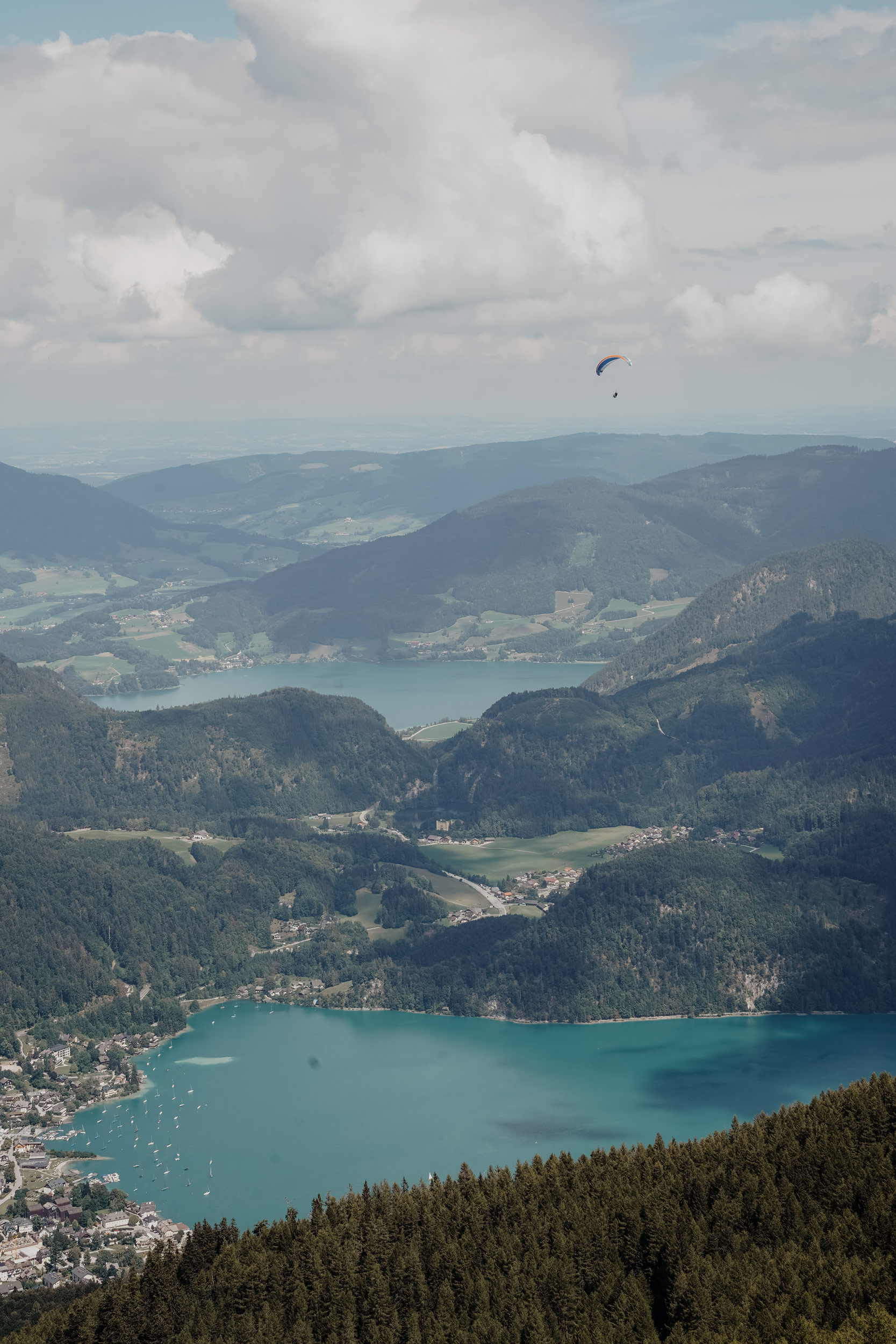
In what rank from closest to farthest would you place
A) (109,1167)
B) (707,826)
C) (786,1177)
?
(786,1177)
(109,1167)
(707,826)

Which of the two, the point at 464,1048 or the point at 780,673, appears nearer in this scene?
the point at 464,1048

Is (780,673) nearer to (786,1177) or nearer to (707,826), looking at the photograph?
(707,826)

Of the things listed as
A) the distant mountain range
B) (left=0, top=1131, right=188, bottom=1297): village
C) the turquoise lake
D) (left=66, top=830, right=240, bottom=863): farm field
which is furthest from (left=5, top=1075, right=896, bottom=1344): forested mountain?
the distant mountain range

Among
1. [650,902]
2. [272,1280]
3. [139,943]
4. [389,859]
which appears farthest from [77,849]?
[272,1280]

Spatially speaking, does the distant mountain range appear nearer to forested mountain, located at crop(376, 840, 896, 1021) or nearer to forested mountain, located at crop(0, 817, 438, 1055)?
forested mountain, located at crop(376, 840, 896, 1021)

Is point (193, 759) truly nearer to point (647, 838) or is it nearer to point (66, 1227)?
point (647, 838)

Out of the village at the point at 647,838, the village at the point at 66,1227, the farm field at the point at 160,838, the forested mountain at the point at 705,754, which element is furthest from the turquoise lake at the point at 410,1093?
the forested mountain at the point at 705,754

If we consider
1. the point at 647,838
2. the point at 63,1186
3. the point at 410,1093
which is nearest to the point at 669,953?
the point at 410,1093
